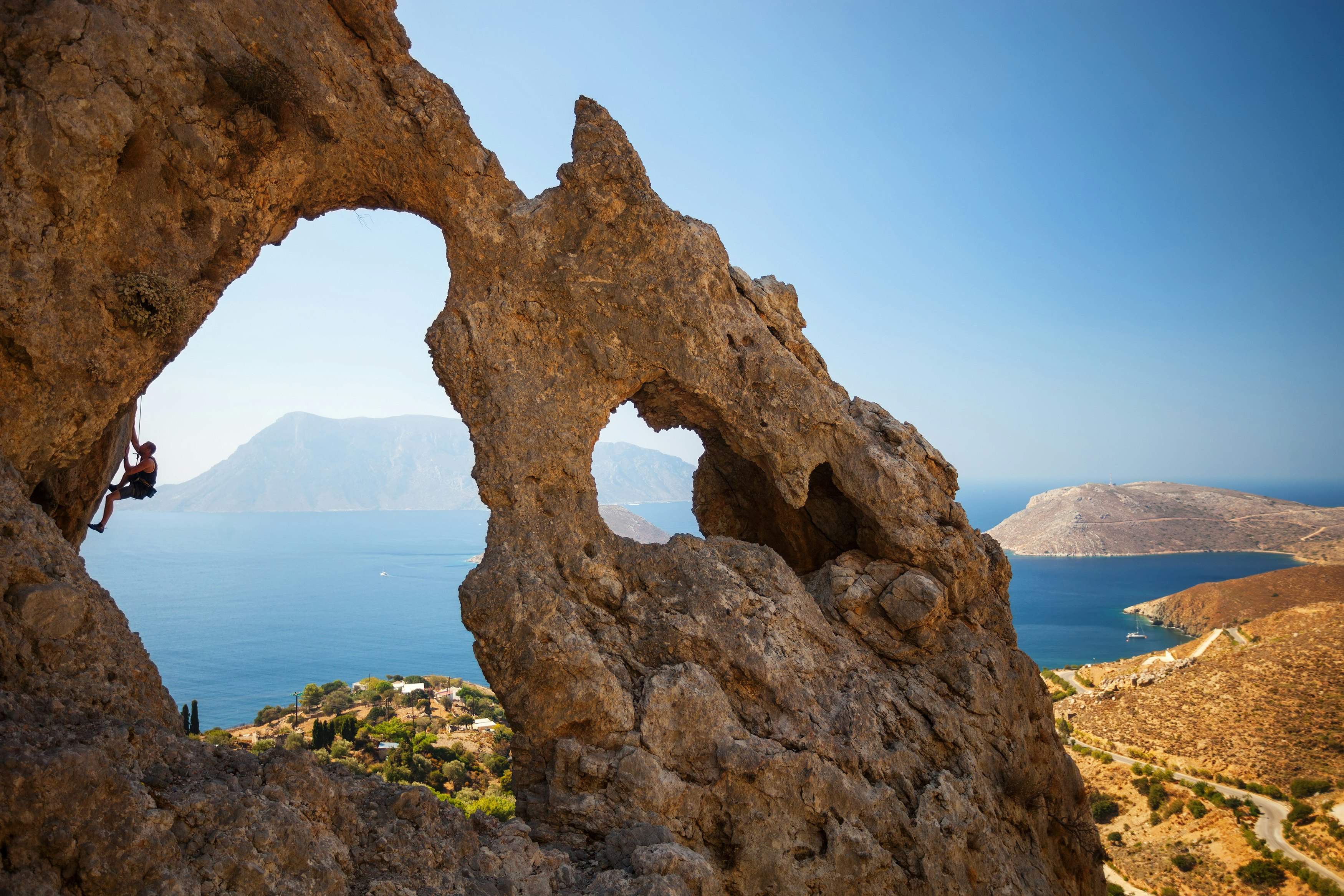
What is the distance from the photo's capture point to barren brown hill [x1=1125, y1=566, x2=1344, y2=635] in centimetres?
7138

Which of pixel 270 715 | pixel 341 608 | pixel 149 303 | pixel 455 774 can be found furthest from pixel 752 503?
pixel 341 608

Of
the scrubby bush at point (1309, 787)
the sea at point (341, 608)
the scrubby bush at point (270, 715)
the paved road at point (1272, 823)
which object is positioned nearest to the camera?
the paved road at point (1272, 823)

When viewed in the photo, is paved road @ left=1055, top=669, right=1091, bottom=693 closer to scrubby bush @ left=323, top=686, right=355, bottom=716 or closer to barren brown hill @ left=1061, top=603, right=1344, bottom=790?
barren brown hill @ left=1061, top=603, right=1344, bottom=790

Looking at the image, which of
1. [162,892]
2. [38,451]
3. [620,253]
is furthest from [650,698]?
[38,451]

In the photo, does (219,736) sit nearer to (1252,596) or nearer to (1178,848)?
(1178,848)

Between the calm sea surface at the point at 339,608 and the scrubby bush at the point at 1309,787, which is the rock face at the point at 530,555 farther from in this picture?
the calm sea surface at the point at 339,608

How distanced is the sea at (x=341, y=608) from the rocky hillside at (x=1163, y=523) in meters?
3.89

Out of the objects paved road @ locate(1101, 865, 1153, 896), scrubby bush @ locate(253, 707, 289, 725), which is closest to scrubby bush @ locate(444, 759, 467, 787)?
scrubby bush @ locate(253, 707, 289, 725)

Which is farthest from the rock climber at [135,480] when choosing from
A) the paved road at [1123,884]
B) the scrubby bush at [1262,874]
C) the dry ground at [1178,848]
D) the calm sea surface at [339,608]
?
the calm sea surface at [339,608]

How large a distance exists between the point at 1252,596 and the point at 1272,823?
59.3m

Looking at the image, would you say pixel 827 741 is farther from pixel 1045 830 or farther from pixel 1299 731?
pixel 1299 731

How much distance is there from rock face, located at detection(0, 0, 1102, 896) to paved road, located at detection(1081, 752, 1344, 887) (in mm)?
27397

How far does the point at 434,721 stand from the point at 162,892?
42.6 meters

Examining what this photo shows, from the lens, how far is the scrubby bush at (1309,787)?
3234 cm
